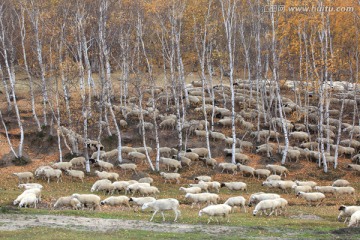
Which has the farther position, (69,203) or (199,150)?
(199,150)

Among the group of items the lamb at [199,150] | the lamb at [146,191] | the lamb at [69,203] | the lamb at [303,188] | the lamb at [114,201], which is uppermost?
the lamb at [69,203]

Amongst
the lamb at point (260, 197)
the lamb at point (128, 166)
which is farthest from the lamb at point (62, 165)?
the lamb at point (260, 197)

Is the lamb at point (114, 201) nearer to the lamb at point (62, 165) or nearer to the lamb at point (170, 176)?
the lamb at point (170, 176)

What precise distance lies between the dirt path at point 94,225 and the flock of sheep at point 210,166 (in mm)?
1598

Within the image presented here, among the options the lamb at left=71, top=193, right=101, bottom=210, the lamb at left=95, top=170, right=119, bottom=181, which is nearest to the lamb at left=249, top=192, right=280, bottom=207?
the lamb at left=71, top=193, right=101, bottom=210

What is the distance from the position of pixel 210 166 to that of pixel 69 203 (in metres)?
16.5

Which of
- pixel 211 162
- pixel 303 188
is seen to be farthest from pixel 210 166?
pixel 303 188

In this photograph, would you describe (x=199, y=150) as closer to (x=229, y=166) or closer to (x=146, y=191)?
(x=229, y=166)

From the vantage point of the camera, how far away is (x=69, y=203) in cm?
2616

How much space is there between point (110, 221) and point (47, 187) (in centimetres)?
1177

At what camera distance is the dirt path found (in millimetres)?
20766

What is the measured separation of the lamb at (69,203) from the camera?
1019 inches

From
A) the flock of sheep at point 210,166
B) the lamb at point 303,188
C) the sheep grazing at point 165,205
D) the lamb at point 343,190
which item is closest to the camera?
the sheep grazing at point 165,205

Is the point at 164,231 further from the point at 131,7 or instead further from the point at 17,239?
the point at 131,7
